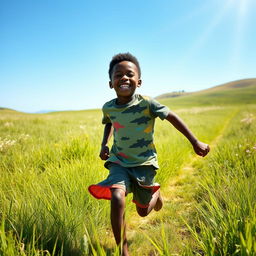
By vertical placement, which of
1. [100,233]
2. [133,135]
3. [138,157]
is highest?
[133,135]

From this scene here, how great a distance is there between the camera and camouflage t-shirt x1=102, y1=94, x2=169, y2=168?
6.66ft

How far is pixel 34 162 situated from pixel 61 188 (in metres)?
1.42

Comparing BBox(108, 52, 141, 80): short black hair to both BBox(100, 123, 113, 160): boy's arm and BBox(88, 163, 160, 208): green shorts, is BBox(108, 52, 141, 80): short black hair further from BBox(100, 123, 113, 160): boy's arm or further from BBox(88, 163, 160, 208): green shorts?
BBox(88, 163, 160, 208): green shorts

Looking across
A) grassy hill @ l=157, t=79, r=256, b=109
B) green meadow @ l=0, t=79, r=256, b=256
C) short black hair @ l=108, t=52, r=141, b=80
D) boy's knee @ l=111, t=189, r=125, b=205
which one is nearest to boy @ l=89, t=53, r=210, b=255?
short black hair @ l=108, t=52, r=141, b=80

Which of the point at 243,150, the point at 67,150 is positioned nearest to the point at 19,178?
the point at 67,150

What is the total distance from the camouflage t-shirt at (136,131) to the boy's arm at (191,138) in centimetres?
18

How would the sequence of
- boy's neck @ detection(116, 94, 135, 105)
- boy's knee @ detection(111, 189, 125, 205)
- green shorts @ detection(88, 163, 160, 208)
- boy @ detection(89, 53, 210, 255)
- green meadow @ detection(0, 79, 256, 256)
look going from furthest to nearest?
boy's neck @ detection(116, 94, 135, 105) < boy @ detection(89, 53, 210, 255) < green shorts @ detection(88, 163, 160, 208) < boy's knee @ detection(111, 189, 125, 205) < green meadow @ detection(0, 79, 256, 256)

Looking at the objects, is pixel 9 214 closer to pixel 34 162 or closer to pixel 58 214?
pixel 58 214

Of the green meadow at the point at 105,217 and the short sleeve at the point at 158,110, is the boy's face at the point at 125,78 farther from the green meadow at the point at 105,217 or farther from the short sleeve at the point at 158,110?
the green meadow at the point at 105,217

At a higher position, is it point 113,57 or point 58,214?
point 113,57

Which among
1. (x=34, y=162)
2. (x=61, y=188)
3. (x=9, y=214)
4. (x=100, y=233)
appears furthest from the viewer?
(x=34, y=162)

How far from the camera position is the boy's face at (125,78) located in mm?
2000

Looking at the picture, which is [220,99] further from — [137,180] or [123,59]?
[137,180]

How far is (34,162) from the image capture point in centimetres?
338
